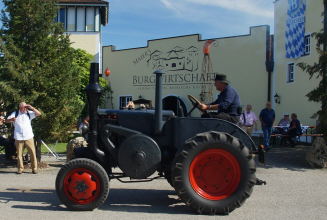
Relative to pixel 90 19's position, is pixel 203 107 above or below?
below

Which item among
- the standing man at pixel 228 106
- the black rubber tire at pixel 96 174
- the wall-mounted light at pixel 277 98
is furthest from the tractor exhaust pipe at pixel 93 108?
the wall-mounted light at pixel 277 98

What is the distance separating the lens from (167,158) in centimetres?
614

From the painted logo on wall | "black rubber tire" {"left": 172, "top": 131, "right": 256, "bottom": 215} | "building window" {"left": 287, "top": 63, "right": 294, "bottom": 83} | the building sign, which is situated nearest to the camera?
"black rubber tire" {"left": 172, "top": 131, "right": 256, "bottom": 215}

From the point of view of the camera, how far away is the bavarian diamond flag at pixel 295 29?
19578mm

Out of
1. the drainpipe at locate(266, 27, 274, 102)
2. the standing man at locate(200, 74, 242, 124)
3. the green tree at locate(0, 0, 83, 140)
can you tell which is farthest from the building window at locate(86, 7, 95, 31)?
the standing man at locate(200, 74, 242, 124)

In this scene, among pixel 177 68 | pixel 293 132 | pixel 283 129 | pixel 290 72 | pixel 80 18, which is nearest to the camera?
pixel 293 132

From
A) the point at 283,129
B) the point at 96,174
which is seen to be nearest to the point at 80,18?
the point at 283,129

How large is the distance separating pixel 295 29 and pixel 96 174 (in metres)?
16.6

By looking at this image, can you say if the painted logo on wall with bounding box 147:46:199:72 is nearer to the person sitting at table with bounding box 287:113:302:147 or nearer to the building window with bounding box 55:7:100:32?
the building window with bounding box 55:7:100:32

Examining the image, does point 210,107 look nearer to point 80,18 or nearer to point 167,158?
point 167,158

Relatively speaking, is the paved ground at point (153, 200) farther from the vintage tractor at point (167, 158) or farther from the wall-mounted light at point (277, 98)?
the wall-mounted light at point (277, 98)

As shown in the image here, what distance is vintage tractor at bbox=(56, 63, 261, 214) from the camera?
5.70m

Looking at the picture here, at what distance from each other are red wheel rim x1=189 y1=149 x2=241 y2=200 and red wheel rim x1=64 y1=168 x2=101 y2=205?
4.25 ft

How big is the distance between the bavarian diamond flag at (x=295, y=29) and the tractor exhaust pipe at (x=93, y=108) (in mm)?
15416
